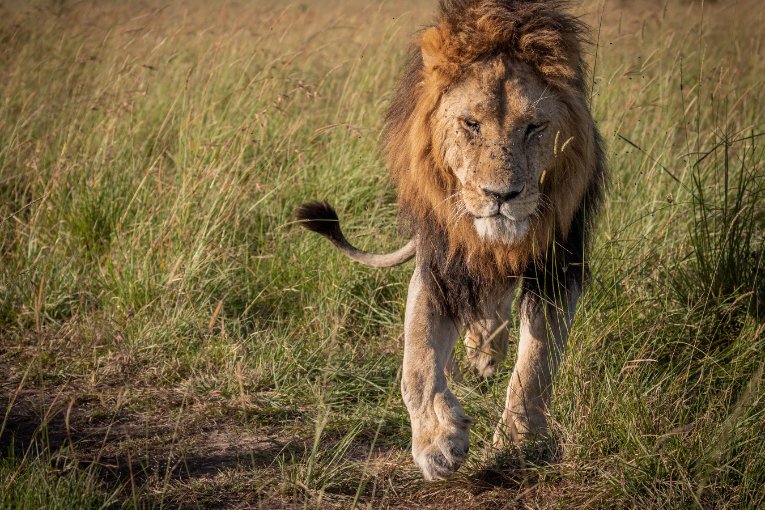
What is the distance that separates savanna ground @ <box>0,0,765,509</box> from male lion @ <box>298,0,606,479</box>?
0.19 metres

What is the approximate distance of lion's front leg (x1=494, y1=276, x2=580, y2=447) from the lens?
300 cm

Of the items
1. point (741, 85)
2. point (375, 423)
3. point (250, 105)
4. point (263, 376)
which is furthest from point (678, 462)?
point (741, 85)

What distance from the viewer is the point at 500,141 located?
9.20 feet

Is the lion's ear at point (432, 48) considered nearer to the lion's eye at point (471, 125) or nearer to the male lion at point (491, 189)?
the male lion at point (491, 189)

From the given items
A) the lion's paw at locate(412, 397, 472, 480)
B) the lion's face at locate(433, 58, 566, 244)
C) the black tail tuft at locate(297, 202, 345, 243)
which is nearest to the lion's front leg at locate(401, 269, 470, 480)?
the lion's paw at locate(412, 397, 472, 480)

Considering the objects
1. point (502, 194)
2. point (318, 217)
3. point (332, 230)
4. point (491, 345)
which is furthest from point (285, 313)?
point (502, 194)

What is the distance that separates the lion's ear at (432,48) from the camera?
116 inches

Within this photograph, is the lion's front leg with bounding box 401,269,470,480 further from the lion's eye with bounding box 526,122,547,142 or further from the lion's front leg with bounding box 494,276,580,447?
the lion's eye with bounding box 526,122,547,142

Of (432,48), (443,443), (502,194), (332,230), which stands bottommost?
(443,443)

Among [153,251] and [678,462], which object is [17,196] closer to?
[153,251]

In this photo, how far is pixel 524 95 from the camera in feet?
9.43

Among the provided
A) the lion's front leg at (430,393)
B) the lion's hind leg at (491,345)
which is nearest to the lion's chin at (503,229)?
the lion's front leg at (430,393)

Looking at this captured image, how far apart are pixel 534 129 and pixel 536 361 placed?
0.85 metres

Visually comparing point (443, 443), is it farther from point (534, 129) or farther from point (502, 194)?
point (534, 129)
